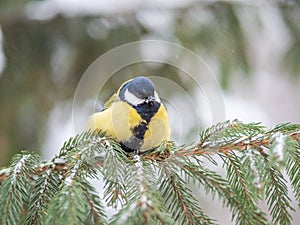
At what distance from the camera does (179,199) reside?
3.66ft

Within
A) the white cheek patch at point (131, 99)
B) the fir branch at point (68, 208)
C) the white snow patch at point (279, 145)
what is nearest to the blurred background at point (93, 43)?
the white cheek patch at point (131, 99)

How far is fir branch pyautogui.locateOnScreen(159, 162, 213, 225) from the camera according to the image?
108 centimetres

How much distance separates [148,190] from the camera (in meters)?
0.94

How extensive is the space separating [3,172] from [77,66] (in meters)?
1.59

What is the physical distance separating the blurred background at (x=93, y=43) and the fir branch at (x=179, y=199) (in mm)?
1396

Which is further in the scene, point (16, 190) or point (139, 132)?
point (139, 132)

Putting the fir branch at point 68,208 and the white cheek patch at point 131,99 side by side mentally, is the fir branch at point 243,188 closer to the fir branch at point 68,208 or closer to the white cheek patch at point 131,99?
the fir branch at point 68,208

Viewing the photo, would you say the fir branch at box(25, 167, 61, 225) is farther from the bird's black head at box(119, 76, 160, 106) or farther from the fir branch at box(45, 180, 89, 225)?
the bird's black head at box(119, 76, 160, 106)

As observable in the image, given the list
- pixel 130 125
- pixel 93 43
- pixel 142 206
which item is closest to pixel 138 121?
pixel 130 125

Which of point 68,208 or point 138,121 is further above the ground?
point 138,121

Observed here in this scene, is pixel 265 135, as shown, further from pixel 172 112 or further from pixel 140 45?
pixel 140 45

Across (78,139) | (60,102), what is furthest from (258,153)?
(60,102)

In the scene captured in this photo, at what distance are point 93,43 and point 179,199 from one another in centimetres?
170

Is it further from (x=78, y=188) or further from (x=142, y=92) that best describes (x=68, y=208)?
(x=142, y=92)
